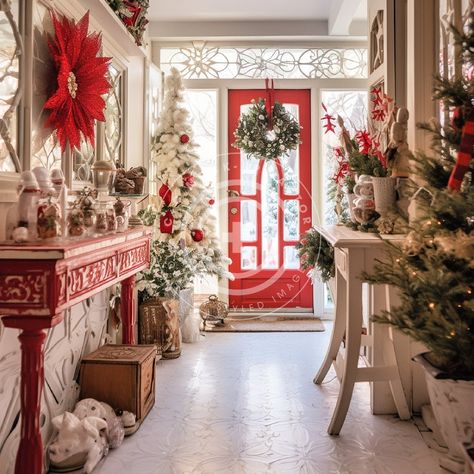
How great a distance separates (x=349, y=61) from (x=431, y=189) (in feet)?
11.8

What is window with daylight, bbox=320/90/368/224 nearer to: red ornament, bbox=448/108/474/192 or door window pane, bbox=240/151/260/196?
door window pane, bbox=240/151/260/196

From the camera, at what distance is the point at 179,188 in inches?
170

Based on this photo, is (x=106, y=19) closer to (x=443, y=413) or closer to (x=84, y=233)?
(x=84, y=233)

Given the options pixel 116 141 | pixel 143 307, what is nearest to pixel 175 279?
pixel 143 307

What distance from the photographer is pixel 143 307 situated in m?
3.64

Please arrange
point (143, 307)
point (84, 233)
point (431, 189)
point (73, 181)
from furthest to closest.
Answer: point (143, 307), point (73, 181), point (84, 233), point (431, 189)

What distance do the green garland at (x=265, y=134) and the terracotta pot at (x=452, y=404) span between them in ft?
10.4

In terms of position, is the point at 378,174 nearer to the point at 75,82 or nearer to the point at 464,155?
the point at 464,155

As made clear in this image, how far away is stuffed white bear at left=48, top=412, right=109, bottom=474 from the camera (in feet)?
6.71

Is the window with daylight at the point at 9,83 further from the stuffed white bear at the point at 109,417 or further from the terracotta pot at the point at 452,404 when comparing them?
the terracotta pot at the point at 452,404

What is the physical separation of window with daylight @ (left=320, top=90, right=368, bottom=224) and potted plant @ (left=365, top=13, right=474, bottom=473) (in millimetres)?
3171

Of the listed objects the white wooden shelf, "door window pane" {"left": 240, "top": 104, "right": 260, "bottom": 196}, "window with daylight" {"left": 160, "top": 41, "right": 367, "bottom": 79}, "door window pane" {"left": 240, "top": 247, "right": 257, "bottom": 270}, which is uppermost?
"window with daylight" {"left": 160, "top": 41, "right": 367, "bottom": 79}

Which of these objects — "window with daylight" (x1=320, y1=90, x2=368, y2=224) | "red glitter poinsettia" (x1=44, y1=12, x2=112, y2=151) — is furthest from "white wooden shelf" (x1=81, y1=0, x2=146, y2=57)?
"window with daylight" (x1=320, y1=90, x2=368, y2=224)

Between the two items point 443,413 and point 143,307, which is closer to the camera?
point 443,413
